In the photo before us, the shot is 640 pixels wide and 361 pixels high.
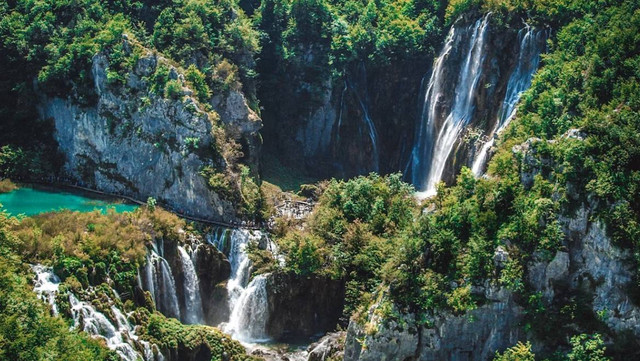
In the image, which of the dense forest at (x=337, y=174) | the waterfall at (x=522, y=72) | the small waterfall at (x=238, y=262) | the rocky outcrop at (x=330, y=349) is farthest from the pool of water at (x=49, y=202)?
the waterfall at (x=522, y=72)

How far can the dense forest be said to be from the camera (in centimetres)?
3300

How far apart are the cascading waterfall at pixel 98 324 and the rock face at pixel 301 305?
8.71 meters

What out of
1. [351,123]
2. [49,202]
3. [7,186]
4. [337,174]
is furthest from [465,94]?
[7,186]

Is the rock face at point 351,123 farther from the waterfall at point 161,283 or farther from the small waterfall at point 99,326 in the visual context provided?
the small waterfall at point 99,326

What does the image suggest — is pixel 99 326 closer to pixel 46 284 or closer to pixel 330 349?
pixel 46 284

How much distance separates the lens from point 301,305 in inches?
1677

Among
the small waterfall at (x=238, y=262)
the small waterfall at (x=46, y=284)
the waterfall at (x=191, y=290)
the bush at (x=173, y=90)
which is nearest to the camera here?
the small waterfall at (x=46, y=284)

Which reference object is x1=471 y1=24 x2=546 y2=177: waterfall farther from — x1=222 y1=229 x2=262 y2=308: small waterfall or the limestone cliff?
x1=222 y1=229 x2=262 y2=308: small waterfall

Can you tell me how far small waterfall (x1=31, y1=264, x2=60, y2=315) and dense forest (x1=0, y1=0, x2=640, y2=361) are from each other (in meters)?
0.45

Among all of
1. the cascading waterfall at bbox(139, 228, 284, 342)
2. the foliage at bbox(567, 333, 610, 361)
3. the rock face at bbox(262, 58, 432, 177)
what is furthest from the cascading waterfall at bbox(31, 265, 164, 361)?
the rock face at bbox(262, 58, 432, 177)

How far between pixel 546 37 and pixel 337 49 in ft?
58.0

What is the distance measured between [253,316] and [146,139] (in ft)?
45.7

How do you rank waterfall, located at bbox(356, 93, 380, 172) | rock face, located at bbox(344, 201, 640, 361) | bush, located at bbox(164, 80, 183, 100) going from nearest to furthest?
rock face, located at bbox(344, 201, 640, 361) < bush, located at bbox(164, 80, 183, 100) < waterfall, located at bbox(356, 93, 380, 172)

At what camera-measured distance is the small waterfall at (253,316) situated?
42.0 meters
